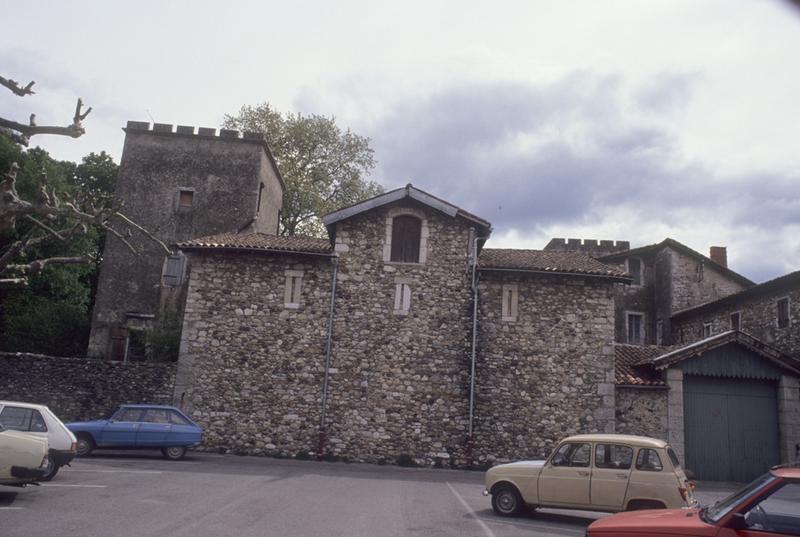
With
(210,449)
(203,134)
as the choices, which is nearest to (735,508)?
(210,449)

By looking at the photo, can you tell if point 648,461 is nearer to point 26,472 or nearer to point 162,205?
point 26,472

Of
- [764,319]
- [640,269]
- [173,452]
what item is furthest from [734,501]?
[640,269]

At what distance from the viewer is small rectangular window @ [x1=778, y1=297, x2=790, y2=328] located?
75.5ft

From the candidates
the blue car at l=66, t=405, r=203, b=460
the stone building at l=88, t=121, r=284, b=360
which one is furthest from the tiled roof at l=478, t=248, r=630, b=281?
the stone building at l=88, t=121, r=284, b=360

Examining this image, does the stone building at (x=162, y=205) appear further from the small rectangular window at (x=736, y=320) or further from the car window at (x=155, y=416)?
the small rectangular window at (x=736, y=320)

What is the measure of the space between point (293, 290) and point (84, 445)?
725 cm

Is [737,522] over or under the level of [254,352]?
under

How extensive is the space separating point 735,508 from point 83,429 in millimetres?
15742

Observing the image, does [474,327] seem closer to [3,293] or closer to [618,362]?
[618,362]

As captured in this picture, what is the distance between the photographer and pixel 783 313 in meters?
23.3

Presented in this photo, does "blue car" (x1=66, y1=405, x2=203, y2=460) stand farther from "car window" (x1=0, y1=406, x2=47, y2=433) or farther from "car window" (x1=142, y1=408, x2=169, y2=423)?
"car window" (x1=0, y1=406, x2=47, y2=433)

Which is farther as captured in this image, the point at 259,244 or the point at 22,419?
the point at 259,244

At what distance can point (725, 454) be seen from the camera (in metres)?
20.4

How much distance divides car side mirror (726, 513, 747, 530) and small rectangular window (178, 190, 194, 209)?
2556cm
